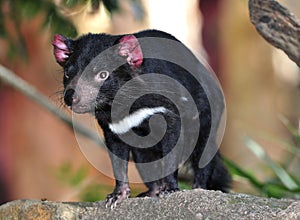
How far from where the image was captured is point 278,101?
9.80m

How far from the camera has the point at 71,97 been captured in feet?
10.5

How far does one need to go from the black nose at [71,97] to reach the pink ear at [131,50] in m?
0.26

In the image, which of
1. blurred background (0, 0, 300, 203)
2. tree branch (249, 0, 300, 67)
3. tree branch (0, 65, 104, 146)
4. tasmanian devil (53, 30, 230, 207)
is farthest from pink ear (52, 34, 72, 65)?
blurred background (0, 0, 300, 203)

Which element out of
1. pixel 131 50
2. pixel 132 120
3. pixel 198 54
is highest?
pixel 131 50

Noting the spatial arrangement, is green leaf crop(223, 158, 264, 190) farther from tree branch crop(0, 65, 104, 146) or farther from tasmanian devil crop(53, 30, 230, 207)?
tree branch crop(0, 65, 104, 146)

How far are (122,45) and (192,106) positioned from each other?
432mm

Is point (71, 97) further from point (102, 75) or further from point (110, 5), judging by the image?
point (110, 5)

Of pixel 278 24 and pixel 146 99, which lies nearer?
pixel 146 99

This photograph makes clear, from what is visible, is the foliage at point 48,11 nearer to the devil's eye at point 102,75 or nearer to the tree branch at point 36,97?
the tree branch at point 36,97

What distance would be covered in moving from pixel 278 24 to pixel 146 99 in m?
0.73

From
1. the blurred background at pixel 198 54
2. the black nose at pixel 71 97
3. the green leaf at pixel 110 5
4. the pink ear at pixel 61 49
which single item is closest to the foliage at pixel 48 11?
the green leaf at pixel 110 5

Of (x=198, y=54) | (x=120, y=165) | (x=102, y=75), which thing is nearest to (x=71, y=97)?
(x=102, y=75)

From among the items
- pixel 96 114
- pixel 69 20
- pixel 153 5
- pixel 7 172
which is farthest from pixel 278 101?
pixel 96 114

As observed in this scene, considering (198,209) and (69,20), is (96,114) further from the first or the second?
(69,20)
